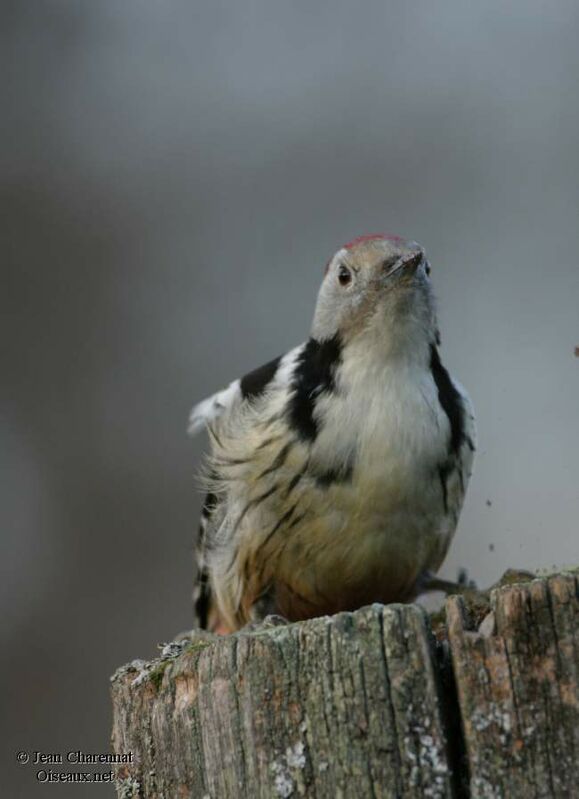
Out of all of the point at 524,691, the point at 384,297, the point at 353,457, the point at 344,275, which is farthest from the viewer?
the point at 344,275

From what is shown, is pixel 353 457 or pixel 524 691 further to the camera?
pixel 353 457

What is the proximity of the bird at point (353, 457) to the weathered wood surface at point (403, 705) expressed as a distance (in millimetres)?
1436

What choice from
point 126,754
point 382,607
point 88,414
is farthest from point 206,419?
point 88,414

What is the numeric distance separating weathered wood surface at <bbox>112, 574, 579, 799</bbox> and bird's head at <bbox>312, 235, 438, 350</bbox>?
1.63 meters

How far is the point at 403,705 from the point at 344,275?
2131 millimetres

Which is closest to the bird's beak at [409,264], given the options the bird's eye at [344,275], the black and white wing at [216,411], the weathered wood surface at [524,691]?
the bird's eye at [344,275]

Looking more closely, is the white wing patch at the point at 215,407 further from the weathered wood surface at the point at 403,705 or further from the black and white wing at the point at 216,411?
the weathered wood surface at the point at 403,705

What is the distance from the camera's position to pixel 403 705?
2119 millimetres

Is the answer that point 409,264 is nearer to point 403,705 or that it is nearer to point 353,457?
point 353,457

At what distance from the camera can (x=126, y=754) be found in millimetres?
2598

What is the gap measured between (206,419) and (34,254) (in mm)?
4538

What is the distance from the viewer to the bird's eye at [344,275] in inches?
158

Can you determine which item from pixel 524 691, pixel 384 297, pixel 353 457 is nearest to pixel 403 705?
pixel 524 691

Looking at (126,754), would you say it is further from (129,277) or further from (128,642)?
(129,277)
